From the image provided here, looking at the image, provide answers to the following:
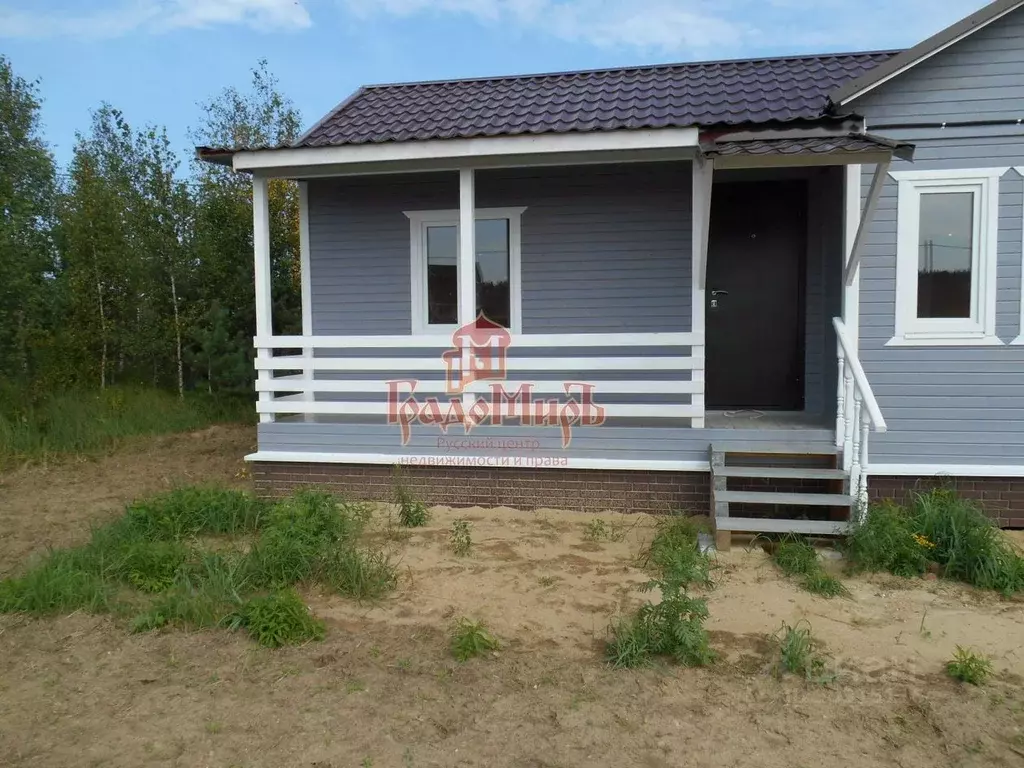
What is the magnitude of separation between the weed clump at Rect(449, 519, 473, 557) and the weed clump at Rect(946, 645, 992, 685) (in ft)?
9.77

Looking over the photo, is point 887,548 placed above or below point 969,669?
above

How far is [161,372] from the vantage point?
12352 millimetres

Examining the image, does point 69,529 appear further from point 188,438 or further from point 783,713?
point 783,713

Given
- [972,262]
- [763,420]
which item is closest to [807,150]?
[972,262]

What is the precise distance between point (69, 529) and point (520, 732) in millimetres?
4822

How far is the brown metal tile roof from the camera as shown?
260 inches

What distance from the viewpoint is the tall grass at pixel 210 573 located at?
429 cm

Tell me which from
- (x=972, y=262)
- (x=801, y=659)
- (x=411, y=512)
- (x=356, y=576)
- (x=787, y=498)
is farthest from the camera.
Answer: (x=411, y=512)

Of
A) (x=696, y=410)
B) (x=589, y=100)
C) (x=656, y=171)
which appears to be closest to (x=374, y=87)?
(x=589, y=100)

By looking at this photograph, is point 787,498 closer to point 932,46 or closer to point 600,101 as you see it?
point 932,46

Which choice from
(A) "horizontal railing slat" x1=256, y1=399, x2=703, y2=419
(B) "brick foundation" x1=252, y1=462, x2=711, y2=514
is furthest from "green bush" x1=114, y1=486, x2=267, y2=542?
(A) "horizontal railing slat" x1=256, y1=399, x2=703, y2=419

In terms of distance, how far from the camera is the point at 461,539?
561 centimetres

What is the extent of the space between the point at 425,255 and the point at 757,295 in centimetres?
332

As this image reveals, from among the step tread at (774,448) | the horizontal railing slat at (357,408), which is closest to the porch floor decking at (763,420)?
the step tread at (774,448)
